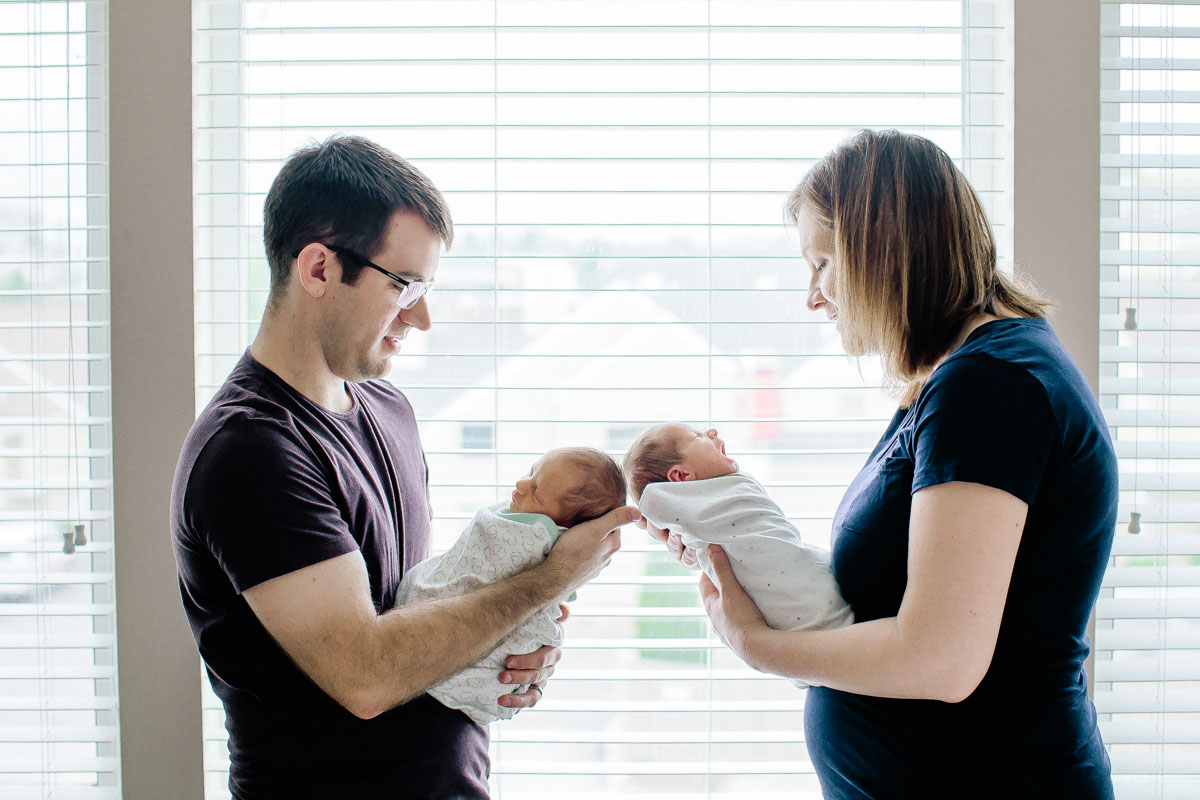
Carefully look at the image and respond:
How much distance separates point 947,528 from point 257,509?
1.04 m

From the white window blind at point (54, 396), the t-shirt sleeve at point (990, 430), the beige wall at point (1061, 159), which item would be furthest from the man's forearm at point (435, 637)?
the beige wall at point (1061, 159)

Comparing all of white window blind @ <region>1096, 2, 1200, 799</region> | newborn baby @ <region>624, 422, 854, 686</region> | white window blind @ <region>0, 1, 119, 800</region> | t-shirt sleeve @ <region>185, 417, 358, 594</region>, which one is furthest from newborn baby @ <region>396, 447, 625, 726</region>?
white window blind @ <region>1096, 2, 1200, 799</region>

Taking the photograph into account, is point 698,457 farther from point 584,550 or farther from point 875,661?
point 875,661

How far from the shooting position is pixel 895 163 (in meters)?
1.25

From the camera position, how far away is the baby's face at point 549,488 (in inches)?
59.8

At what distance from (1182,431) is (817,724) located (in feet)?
4.14

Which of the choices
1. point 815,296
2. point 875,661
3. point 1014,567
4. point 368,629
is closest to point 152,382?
point 368,629

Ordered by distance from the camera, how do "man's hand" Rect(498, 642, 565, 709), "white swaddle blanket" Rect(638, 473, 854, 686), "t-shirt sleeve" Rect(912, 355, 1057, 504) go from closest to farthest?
"t-shirt sleeve" Rect(912, 355, 1057, 504) < "white swaddle blanket" Rect(638, 473, 854, 686) < "man's hand" Rect(498, 642, 565, 709)

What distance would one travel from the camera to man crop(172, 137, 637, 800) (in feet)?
3.84

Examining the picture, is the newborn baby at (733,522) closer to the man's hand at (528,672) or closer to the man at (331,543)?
the man at (331,543)

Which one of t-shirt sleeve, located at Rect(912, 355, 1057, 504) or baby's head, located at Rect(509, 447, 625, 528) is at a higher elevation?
t-shirt sleeve, located at Rect(912, 355, 1057, 504)

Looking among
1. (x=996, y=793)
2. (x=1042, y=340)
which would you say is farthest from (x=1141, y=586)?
(x=1042, y=340)

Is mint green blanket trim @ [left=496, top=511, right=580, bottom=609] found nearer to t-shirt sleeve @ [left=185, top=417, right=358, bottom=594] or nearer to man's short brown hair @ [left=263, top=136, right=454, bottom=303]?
t-shirt sleeve @ [left=185, top=417, right=358, bottom=594]

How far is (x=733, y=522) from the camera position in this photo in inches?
54.6
